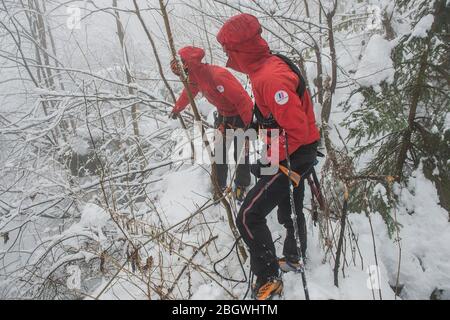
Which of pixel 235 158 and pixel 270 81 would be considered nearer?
pixel 270 81

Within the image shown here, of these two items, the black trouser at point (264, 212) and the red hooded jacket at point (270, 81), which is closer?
the red hooded jacket at point (270, 81)

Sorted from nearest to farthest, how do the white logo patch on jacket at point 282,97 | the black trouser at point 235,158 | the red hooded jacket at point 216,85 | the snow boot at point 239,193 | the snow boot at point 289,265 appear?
the white logo patch on jacket at point 282,97, the snow boot at point 289,265, the red hooded jacket at point 216,85, the black trouser at point 235,158, the snow boot at point 239,193

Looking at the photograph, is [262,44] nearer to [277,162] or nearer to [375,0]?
[277,162]

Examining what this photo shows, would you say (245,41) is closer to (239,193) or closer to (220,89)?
(220,89)

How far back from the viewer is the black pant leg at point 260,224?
8.14 feet

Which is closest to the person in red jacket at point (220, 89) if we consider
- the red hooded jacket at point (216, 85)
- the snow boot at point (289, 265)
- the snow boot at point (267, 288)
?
the red hooded jacket at point (216, 85)

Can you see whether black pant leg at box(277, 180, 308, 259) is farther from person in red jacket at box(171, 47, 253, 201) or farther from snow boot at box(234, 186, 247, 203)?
snow boot at box(234, 186, 247, 203)

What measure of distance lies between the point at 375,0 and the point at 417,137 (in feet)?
7.52

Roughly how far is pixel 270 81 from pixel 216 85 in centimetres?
135

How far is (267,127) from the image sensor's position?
2576mm

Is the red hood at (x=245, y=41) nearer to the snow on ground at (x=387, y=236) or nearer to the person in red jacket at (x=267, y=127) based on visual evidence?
the person in red jacket at (x=267, y=127)

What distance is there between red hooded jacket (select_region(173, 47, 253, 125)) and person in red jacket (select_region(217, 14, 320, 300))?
91 cm

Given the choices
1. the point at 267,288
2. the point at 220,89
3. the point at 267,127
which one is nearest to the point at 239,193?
the point at 220,89
